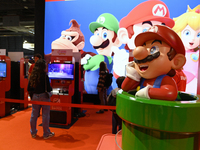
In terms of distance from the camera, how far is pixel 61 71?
3.67 meters

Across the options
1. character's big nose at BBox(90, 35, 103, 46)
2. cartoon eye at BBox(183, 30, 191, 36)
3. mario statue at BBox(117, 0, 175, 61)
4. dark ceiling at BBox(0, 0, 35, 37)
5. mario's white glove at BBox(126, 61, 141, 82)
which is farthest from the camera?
dark ceiling at BBox(0, 0, 35, 37)

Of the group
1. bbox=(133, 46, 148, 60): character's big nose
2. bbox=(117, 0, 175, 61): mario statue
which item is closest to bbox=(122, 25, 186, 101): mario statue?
bbox=(133, 46, 148, 60): character's big nose

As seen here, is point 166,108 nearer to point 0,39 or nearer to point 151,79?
point 151,79

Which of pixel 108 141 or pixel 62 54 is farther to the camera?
pixel 62 54

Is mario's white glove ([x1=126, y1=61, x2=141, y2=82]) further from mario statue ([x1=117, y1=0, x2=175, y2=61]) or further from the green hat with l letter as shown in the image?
the green hat with l letter

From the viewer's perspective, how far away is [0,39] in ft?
51.6

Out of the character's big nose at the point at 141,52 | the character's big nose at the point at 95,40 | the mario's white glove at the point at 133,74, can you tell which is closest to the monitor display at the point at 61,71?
the character's big nose at the point at 95,40

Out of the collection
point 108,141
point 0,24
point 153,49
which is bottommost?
point 108,141

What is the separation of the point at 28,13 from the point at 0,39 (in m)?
9.14

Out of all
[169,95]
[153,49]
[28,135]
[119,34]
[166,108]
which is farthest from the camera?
[119,34]

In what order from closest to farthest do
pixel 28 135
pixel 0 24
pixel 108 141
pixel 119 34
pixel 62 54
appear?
pixel 108 141, pixel 28 135, pixel 62 54, pixel 119 34, pixel 0 24

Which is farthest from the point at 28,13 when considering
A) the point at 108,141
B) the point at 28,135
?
the point at 108,141

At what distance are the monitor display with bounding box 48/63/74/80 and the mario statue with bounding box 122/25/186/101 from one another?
262 cm

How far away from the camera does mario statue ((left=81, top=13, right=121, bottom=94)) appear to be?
479 centimetres
